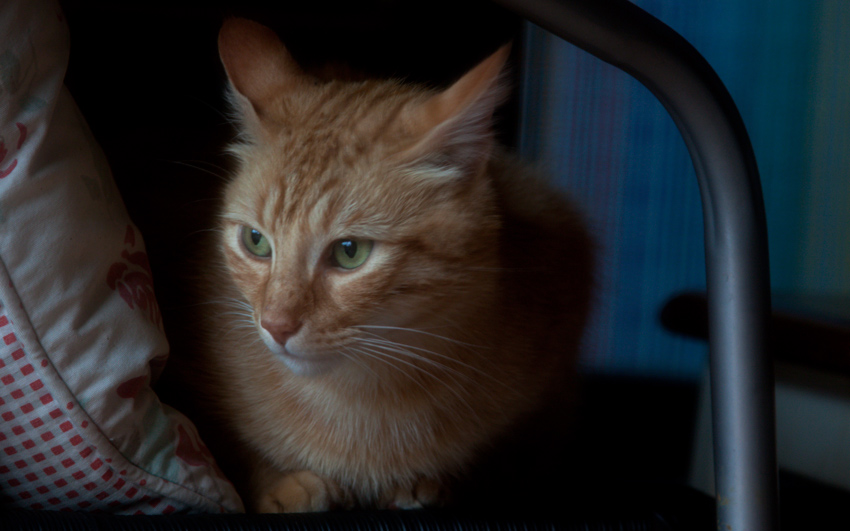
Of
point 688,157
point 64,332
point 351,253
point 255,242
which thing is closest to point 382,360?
point 351,253

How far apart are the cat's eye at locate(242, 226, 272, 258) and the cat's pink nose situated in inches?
6.1

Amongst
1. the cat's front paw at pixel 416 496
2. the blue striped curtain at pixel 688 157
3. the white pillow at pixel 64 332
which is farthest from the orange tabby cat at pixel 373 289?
the blue striped curtain at pixel 688 157

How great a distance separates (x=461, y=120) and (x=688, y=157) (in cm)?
122

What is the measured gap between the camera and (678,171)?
184cm

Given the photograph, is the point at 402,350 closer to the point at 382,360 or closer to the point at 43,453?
the point at 382,360

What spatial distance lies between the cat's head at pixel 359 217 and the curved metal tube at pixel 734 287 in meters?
0.21

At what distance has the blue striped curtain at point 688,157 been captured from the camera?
178 cm

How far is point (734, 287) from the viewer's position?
29.5 inches

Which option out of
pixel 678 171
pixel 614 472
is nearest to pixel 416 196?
pixel 614 472

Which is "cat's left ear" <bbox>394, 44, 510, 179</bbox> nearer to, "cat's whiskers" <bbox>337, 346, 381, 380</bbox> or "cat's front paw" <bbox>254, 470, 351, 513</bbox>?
"cat's whiskers" <bbox>337, 346, 381, 380</bbox>

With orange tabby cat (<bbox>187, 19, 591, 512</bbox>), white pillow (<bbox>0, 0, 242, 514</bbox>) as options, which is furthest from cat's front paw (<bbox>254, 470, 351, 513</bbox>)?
white pillow (<bbox>0, 0, 242, 514</bbox>)

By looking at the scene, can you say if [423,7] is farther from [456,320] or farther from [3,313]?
[3,313]

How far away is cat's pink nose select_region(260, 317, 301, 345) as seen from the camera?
0.83 meters

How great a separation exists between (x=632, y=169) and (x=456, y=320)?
41.1 inches
